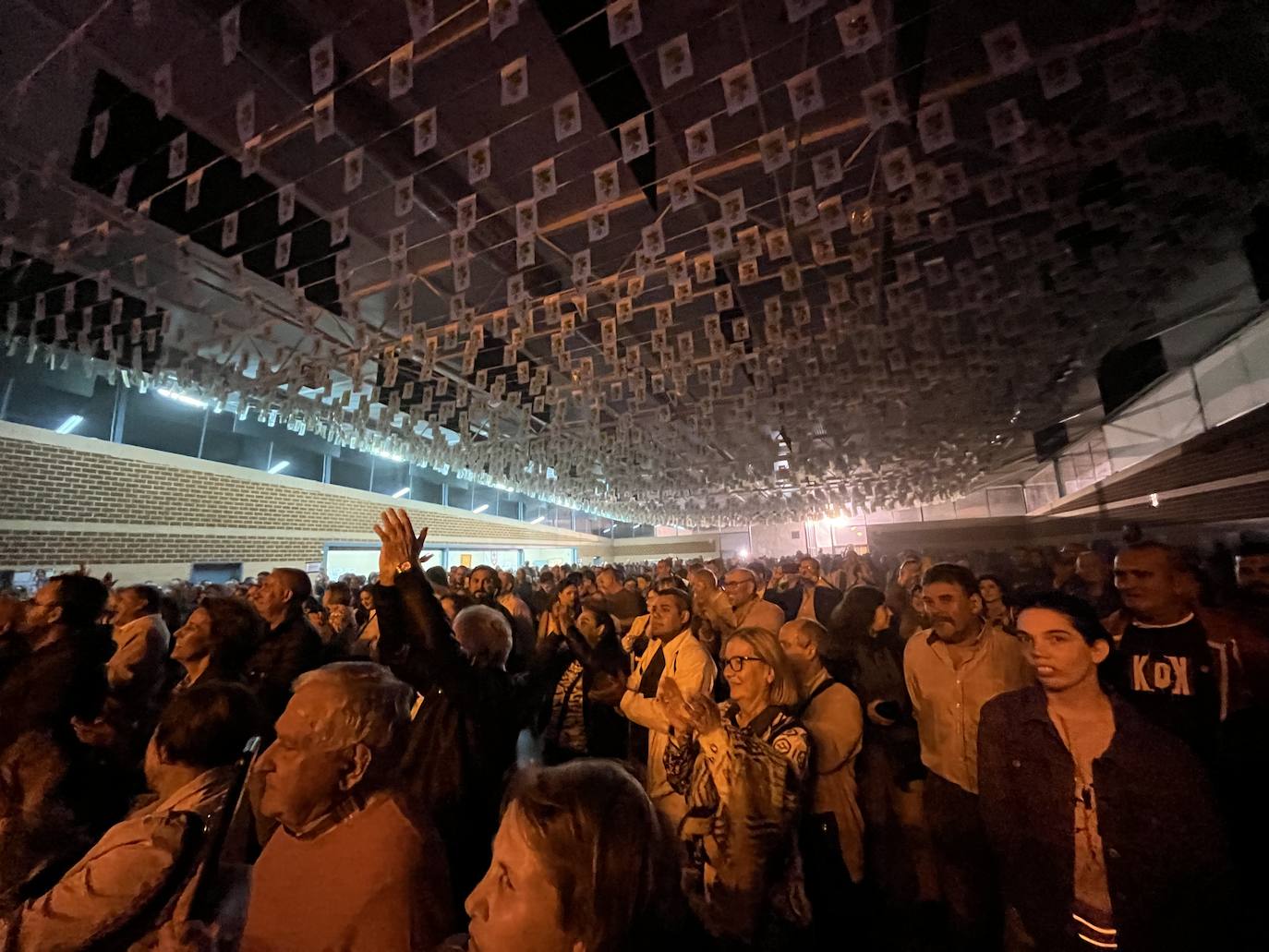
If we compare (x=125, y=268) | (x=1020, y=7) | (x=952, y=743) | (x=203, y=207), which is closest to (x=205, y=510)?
(x=125, y=268)

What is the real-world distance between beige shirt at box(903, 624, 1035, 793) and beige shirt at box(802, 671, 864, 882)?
40 cm

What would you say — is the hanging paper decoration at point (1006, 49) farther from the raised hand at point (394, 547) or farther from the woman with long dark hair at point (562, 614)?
the woman with long dark hair at point (562, 614)

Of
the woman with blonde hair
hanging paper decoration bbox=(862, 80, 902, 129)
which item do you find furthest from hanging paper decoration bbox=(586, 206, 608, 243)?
the woman with blonde hair

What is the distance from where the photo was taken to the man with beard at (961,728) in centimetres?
214

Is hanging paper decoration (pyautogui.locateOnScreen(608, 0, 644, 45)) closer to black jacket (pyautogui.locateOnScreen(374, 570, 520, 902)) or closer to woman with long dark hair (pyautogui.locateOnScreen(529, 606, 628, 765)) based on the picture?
black jacket (pyautogui.locateOnScreen(374, 570, 520, 902))

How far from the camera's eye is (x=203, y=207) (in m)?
3.89

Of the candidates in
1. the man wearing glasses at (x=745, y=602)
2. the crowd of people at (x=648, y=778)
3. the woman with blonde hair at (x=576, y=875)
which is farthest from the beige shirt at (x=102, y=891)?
the man wearing glasses at (x=745, y=602)

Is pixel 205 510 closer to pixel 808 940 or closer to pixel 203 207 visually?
pixel 203 207

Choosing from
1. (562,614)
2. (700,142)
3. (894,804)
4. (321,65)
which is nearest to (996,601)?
(894,804)

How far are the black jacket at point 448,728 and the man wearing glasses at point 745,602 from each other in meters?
2.39

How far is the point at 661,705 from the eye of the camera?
218 centimetres

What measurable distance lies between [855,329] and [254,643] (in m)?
5.93

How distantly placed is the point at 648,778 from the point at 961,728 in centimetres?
149

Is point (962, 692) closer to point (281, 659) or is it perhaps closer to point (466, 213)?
point (281, 659)
